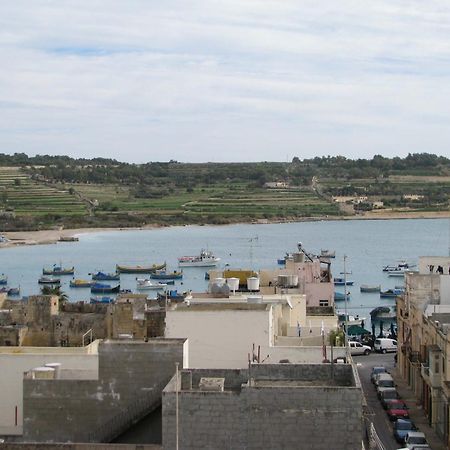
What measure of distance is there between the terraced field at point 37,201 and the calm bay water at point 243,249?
37.5 ft

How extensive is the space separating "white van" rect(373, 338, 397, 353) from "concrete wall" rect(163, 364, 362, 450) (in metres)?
29.6

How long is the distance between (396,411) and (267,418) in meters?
16.6

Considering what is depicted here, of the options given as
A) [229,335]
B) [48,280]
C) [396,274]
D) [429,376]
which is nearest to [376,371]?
[429,376]

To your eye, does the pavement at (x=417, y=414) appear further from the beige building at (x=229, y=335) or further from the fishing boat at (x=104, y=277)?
the fishing boat at (x=104, y=277)

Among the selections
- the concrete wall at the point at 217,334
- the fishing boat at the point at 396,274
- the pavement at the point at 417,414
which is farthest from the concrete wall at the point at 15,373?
the fishing boat at the point at 396,274

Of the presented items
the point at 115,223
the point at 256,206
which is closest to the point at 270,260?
the point at 115,223

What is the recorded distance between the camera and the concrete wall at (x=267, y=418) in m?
14.0

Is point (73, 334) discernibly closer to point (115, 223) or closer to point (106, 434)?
point (106, 434)

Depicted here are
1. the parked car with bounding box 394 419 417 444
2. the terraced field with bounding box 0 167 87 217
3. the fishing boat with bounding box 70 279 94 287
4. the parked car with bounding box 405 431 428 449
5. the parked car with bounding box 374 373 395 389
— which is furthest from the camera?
the terraced field with bounding box 0 167 87 217

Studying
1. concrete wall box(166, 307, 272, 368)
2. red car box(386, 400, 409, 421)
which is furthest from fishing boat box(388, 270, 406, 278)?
concrete wall box(166, 307, 272, 368)

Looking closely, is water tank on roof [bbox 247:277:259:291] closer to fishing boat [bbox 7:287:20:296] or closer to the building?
the building

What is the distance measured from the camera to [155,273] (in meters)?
108

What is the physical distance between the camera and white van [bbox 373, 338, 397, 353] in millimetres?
43281

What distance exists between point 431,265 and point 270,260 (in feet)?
275
